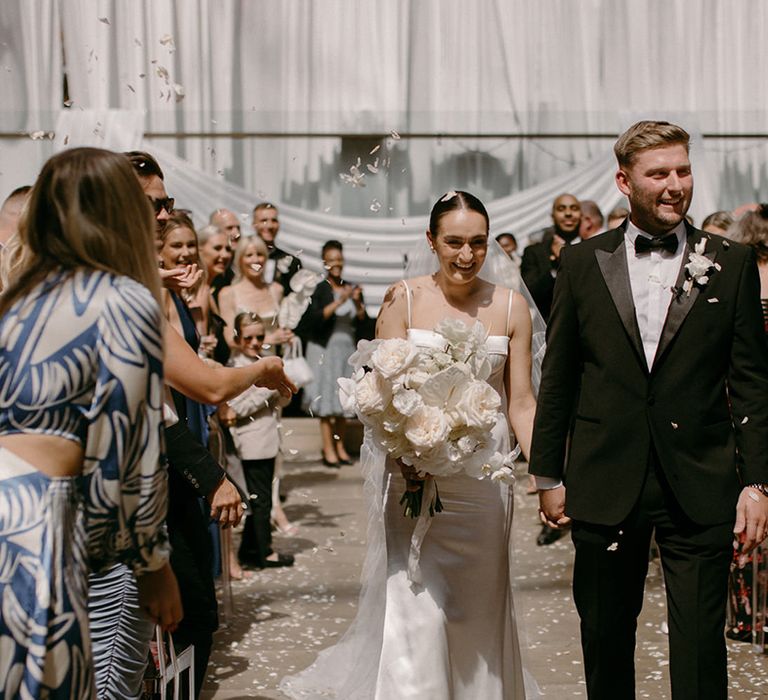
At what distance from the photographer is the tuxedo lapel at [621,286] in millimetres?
3967

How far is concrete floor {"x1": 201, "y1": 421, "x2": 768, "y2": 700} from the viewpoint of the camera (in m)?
5.57

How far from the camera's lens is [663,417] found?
3.93 m

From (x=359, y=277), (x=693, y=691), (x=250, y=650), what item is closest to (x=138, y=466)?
(x=693, y=691)

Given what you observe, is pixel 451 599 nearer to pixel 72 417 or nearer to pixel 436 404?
pixel 436 404

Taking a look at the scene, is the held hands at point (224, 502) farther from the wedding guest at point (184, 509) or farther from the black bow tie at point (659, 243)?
the black bow tie at point (659, 243)

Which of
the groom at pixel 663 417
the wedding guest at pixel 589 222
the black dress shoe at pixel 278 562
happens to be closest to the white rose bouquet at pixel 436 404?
the groom at pixel 663 417

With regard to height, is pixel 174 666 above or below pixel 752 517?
below

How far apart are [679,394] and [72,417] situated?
2.11 metres

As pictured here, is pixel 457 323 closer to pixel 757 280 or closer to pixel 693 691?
pixel 757 280

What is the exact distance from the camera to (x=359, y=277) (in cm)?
1325

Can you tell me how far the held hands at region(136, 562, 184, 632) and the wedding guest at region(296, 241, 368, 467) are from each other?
8.19 metres

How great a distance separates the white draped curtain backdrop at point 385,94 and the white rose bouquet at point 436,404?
9.24 metres

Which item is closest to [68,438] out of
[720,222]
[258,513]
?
[258,513]

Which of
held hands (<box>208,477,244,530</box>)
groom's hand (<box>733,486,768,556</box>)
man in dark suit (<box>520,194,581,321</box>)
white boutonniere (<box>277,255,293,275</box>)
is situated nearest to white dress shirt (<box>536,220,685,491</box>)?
groom's hand (<box>733,486,768,556</box>)
